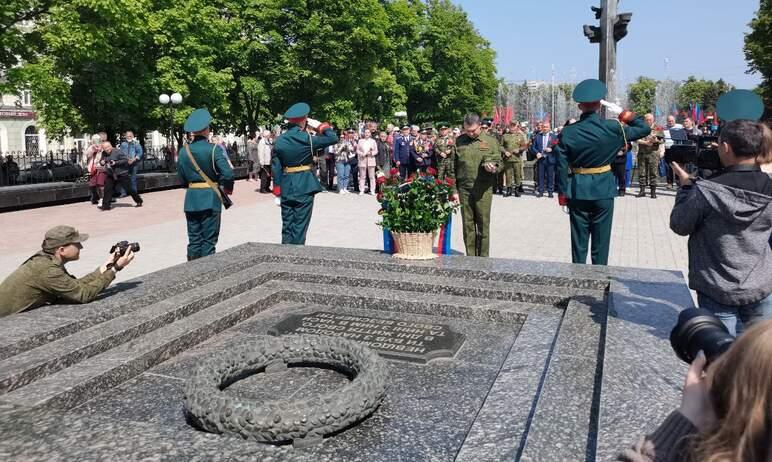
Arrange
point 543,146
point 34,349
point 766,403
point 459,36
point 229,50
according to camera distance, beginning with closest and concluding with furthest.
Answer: point 766,403
point 34,349
point 543,146
point 229,50
point 459,36

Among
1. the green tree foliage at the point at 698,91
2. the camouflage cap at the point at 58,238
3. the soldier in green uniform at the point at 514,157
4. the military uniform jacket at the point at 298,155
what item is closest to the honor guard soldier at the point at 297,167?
the military uniform jacket at the point at 298,155

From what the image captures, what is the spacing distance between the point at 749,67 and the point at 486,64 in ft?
90.5

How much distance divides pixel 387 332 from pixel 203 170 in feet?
11.8

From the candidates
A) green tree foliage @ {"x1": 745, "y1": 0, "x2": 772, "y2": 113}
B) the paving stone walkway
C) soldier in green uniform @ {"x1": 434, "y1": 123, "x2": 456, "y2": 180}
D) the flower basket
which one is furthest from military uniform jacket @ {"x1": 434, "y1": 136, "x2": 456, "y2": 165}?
green tree foliage @ {"x1": 745, "y1": 0, "x2": 772, "y2": 113}

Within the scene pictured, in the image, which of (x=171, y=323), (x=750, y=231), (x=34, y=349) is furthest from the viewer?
(x=171, y=323)

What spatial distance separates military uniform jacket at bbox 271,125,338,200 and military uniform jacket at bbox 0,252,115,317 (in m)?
3.73

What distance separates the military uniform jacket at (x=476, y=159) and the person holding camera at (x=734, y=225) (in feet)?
16.2

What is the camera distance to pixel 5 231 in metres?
13.8

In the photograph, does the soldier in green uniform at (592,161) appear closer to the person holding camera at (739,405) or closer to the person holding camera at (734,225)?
the person holding camera at (734,225)

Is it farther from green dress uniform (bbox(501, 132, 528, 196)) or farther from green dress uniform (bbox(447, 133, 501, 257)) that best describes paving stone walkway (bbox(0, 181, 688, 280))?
green dress uniform (bbox(447, 133, 501, 257))

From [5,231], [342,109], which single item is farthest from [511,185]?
[342,109]

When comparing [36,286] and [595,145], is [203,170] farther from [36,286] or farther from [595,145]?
[595,145]

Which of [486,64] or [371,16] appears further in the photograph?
[486,64]

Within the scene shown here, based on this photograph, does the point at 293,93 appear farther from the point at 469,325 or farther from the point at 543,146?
the point at 469,325
